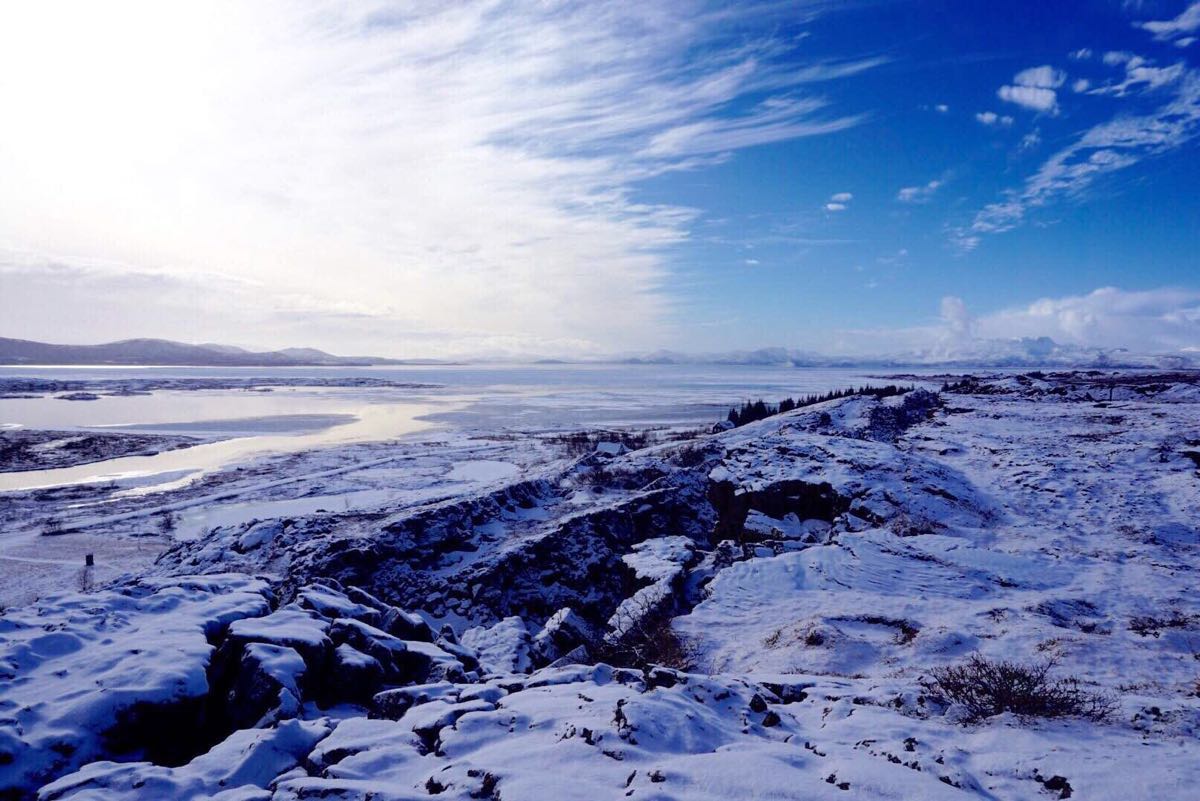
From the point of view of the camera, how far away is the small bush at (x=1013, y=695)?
6803mm

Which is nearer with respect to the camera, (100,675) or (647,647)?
(100,675)

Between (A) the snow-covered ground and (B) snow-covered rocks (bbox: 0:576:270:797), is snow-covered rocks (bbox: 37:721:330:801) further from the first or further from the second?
(B) snow-covered rocks (bbox: 0:576:270:797)

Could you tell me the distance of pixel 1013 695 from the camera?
7.00 m

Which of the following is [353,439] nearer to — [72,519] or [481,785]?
[72,519]

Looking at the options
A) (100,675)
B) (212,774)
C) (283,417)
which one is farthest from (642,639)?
(283,417)

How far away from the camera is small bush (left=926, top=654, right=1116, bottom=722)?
6803mm

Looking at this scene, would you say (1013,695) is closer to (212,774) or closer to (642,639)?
(642,639)

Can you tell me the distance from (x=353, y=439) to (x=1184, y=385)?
6885 cm

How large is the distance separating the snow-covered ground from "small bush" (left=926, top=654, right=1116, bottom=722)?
0.79 feet

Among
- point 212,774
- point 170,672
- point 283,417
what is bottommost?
point 283,417

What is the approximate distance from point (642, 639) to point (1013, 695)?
591 centimetres

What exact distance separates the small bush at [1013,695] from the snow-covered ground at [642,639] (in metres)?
0.24

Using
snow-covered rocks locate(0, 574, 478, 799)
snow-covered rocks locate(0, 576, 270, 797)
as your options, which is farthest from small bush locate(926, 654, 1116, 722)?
snow-covered rocks locate(0, 576, 270, 797)

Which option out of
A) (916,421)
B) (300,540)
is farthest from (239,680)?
(916,421)
